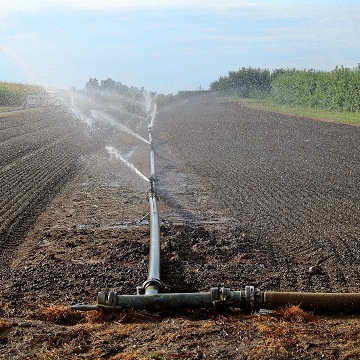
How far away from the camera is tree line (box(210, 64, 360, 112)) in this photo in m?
41.6

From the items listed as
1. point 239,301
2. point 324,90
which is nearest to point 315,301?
point 239,301

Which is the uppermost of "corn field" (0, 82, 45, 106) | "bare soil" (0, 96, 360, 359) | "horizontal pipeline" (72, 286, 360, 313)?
"corn field" (0, 82, 45, 106)

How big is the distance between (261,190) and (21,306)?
7019 mm

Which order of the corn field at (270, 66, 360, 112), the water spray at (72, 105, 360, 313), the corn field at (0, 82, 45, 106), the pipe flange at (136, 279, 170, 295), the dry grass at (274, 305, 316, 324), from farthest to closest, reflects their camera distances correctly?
1. the corn field at (0, 82, 45, 106)
2. the corn field at (270, 66, 360, 112)
3. the pipe flange at (136, 279, 170, 295)
4. the water spray at (72, 105, 360, 313)
5. the dry grass at (274, 305, 316, 324)

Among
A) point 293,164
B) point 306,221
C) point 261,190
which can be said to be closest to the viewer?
point 306,221

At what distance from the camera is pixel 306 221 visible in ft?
29.1

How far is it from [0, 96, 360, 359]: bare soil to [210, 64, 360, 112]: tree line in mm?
24800

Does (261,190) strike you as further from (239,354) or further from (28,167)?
(239,354)

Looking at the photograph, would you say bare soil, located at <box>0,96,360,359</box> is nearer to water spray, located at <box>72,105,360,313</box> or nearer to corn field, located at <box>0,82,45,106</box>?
water spray, located at <box>72,105,360,313</box>

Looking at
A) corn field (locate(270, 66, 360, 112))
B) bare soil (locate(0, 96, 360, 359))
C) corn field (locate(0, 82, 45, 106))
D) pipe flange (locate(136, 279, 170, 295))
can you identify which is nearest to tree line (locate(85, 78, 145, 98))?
corn field (locate(0, 82, 45, 106))

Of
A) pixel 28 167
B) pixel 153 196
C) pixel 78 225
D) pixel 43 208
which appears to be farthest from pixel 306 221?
pixel 28 167

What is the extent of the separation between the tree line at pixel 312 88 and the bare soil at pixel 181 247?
24800mm

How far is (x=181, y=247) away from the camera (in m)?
7.62

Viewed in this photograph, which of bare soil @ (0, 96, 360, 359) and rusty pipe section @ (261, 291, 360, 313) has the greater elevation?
rusty pipe section @ (261, 291, 360, 313)
